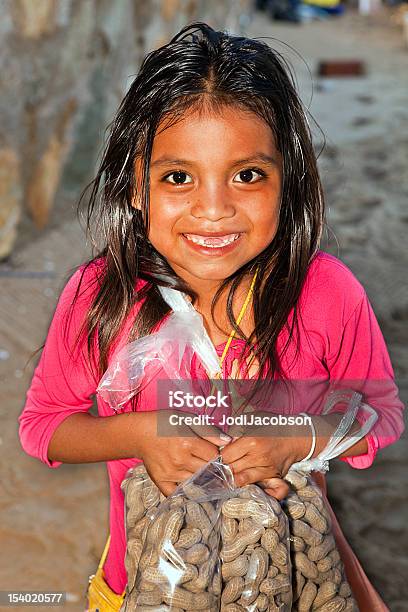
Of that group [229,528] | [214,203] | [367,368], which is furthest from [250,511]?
[214,203]

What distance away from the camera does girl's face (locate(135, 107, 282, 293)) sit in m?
1.42

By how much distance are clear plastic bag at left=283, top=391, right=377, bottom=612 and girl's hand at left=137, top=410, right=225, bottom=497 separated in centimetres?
17

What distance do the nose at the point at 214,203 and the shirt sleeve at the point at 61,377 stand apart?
326mm

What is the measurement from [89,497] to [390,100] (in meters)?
5.80

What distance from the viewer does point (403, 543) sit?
2488 mm

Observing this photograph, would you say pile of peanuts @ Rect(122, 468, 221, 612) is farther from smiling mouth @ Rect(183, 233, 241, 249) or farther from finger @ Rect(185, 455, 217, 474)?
smiling mouth @ Rect(183, 233, 241, 249)

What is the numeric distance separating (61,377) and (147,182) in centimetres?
41

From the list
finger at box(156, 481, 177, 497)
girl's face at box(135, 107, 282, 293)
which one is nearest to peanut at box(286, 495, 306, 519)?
finger at box(156, 481, 177, 497)

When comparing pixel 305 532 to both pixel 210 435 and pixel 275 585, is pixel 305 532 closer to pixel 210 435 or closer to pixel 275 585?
pixel 275 585

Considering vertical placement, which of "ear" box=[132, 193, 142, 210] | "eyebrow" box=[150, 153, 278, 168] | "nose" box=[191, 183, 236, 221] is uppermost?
"eyebrow" box=[150, 153, 278, 168]

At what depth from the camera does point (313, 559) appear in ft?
4.87

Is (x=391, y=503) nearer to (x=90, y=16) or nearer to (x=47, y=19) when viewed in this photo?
(x=47, y=19)

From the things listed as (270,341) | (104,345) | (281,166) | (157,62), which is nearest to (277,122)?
(281,166)

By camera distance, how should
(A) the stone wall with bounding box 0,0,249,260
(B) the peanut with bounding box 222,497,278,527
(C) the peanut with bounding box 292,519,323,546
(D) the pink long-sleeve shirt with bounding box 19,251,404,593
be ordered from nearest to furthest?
(B) the peanut with bounding box 222,497,278,527 < (C) the peanut with bounding box 292,519,323,546 < (D) the pink long-sleeve shirt with bounding box 19,251,404,593 < (A) the stone wall with bounding box 0,0,249,260
